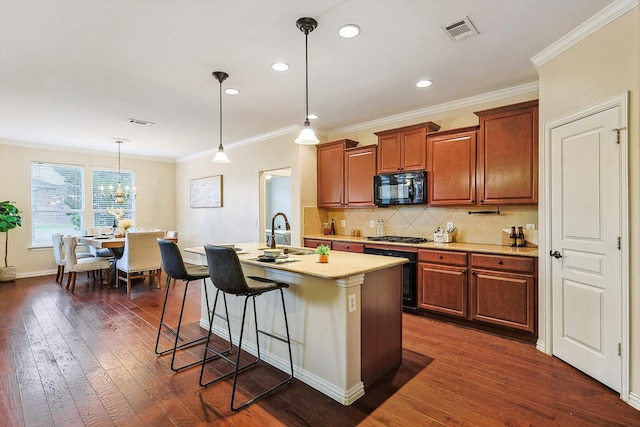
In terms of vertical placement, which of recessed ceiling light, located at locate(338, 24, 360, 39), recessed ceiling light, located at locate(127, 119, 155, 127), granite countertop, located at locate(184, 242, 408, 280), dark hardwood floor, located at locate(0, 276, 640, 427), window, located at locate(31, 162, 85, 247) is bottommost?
dark hardwood floor, located at locate(0, 276, 640, 427)

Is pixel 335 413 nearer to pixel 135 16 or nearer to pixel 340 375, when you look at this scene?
pixel 340 375

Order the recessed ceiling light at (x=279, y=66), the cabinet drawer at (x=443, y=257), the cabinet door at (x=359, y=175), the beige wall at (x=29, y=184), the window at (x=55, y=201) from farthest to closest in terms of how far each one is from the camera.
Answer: the window at (x=55, y=201), the beige wall at (x=29, y=184), the cabinet door at (x=359, y=175), the cabinet drawer at (x=443, y=257), the recessed ceiling light at (x=279, y=66)

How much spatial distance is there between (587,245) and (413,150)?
2.16 m

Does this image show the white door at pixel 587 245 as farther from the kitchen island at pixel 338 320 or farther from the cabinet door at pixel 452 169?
the kitchen island at pixel 338 320

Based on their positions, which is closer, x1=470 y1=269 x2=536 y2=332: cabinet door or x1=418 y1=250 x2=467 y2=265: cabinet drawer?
x1=470 y1=269 x2=536 y2=332: cabinet door

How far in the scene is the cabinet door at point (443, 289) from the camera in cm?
347

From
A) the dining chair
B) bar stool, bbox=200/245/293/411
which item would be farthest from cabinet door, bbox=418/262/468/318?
the dining chair

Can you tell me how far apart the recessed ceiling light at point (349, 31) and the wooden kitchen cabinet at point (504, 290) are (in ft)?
7.82

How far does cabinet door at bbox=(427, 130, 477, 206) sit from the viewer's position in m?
3.73

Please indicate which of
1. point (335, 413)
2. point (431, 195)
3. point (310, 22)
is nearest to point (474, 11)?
point (310, 22)

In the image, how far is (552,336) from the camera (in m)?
2.82

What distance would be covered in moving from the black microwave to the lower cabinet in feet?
2.51

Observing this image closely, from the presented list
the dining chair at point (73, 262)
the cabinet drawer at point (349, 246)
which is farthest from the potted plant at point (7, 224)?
the cabinet drawer at point (349, 246)

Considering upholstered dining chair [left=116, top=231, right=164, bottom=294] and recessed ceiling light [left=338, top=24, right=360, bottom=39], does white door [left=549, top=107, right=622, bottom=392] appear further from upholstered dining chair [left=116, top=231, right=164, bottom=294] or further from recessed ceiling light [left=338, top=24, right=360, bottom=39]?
upholstered dining chair [left=116, top=231, right=164, bottom=294]
